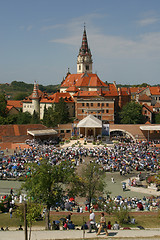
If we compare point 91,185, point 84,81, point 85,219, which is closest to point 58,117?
point 84,81

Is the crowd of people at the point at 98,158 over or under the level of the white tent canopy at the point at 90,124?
under

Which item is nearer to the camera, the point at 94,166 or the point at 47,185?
the point at 47,185

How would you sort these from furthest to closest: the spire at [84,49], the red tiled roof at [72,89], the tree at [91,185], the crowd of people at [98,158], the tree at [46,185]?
1. the spire at [84,49]
2. the red tiled roof at [72,89]
3. the crowd of people at [98,158]
4. the tree at [91,185]
5. the tree at [46,185]

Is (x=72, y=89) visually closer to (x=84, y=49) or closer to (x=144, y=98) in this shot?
(x=144, y=98)

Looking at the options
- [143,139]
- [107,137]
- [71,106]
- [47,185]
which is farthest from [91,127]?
[47,185]

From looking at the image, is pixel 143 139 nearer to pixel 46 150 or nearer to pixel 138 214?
pixel 46 150

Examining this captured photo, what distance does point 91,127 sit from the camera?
54438 mm

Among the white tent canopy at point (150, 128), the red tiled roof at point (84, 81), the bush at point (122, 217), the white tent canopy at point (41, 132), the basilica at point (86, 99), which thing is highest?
the red tiled roof at point (84, 81)

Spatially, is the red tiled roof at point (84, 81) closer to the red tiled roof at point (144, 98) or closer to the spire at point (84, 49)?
the red tiled roof at point (144, 98)

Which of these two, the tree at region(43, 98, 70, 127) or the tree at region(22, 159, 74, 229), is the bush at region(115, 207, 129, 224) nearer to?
the tree at region(22, 159, 74, 229)

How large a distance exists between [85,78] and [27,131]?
111ft

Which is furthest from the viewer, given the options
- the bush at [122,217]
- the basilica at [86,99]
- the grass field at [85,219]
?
the basilica at [86,99]

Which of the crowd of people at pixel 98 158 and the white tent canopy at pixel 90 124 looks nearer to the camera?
the crowd of people at pixel 98 158

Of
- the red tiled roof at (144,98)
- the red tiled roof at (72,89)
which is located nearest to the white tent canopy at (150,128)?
the red tiled roof at (144,98)
